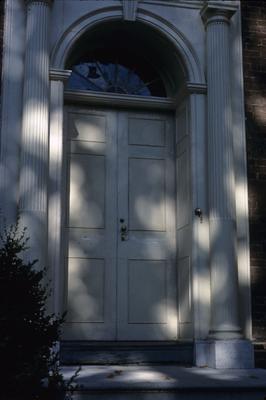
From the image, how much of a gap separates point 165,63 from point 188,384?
14.8ft

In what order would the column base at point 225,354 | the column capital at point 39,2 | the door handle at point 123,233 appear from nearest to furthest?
the column base at point 225,354 → the column capital at point 39,2 → the door handle at point 123,233

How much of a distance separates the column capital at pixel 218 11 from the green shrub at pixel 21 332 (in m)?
4.68

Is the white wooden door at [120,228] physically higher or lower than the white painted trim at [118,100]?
lower

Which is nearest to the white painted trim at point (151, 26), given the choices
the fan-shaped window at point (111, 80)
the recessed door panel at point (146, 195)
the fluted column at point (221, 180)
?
the fluted column at point (221, 180)

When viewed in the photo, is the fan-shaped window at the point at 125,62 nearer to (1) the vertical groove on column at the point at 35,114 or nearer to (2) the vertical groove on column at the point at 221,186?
(2) the vertical groove on column at the point at 221,186

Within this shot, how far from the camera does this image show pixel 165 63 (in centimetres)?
844

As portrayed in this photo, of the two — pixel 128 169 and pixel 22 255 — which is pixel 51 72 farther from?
pixel 22 255

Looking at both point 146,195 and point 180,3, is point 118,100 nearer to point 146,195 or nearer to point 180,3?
point 146,195

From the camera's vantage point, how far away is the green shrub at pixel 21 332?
162 inches

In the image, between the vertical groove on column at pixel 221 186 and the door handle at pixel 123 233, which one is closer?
the vertical groove on column at pixel 221 186

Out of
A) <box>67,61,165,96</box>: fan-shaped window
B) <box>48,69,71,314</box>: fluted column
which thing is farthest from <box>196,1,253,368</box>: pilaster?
<box>48,69,71,314</box>: fluted column

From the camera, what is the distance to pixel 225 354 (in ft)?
22.7

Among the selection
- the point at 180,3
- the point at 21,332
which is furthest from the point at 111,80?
the point at 21,332

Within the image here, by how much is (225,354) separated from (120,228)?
6.74ft
